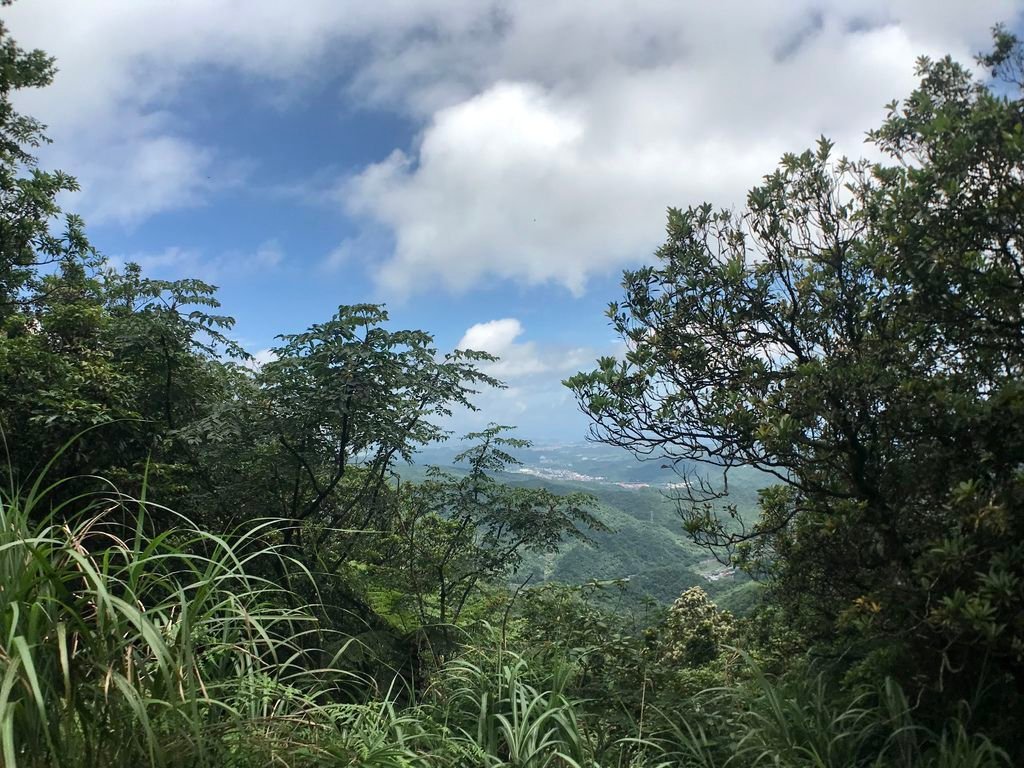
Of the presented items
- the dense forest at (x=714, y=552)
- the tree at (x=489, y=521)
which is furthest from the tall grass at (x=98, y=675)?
the tree at (x=489, y=521)

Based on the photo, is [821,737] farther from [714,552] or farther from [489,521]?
[489,521]

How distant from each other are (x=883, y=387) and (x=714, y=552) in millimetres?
1461

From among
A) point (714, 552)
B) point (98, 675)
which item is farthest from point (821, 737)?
point (98, 675)

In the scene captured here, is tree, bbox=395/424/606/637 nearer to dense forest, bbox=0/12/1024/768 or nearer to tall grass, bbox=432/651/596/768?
dense forest, bbox=0/12/1024/768

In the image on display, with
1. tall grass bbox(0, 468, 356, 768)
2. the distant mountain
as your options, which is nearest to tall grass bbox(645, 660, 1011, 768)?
the distant mountain

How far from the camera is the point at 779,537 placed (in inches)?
148

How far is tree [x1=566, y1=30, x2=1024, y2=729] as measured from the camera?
2.57 metres

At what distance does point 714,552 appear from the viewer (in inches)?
148

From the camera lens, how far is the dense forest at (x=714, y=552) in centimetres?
179

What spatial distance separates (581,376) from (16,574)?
282 centimetres

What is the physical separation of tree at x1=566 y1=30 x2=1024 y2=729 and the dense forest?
17mm

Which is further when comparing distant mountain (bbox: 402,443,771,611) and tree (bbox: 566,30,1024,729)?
distant mountain (bbox: 402,443,771,611)

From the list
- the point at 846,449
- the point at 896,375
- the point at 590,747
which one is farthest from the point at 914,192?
the point at 590,747

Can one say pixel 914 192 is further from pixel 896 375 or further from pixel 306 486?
pixel 306 486
